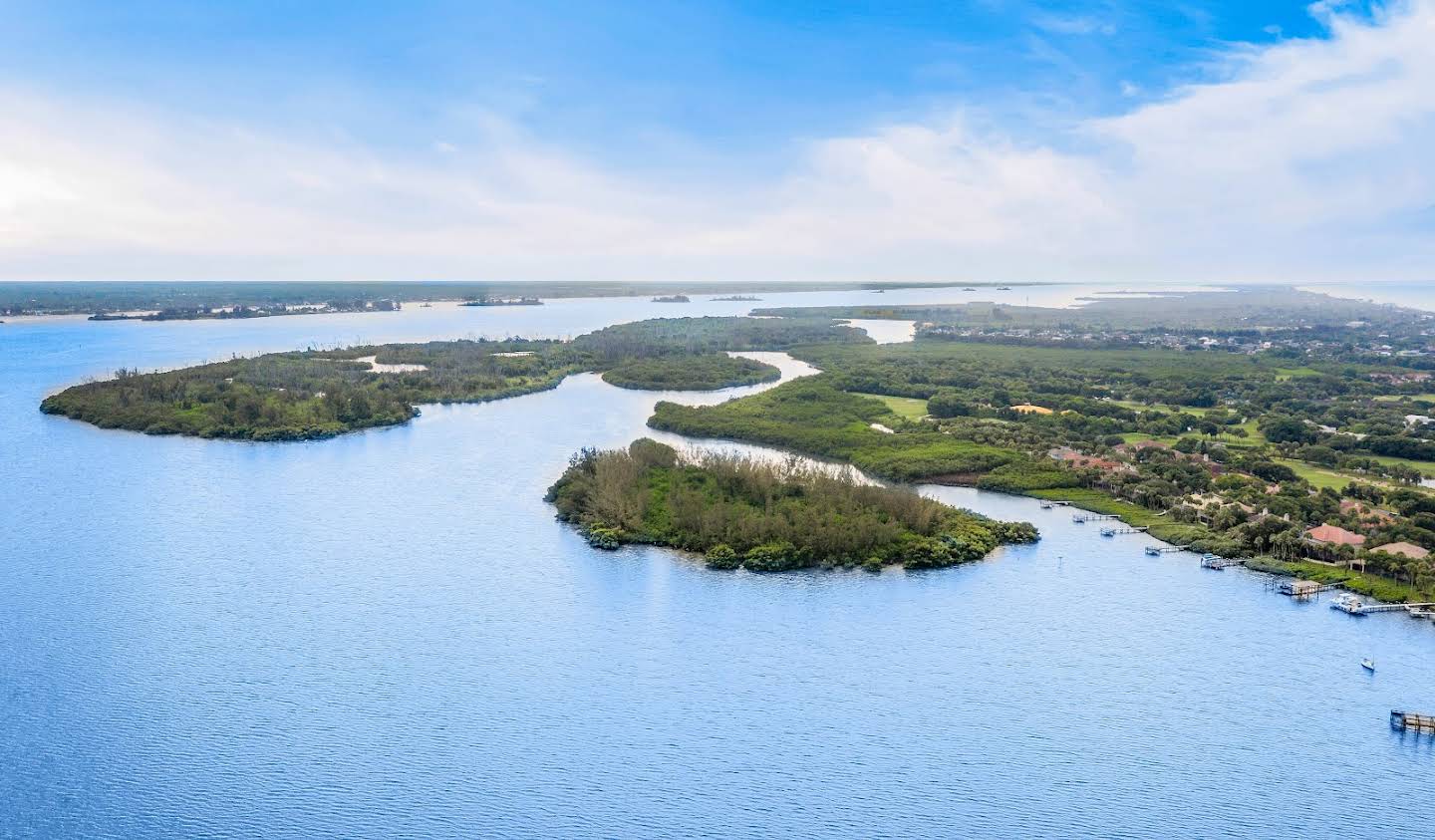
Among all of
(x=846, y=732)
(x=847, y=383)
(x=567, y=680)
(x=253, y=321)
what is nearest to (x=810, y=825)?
(x=846, y=732)

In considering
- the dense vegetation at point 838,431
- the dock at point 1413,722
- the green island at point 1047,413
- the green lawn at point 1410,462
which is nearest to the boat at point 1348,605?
the green island at point 1047,413

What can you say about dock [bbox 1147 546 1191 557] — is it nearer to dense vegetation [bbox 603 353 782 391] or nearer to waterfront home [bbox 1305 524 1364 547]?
waterfront home [bbox 1305 524 1364 547]

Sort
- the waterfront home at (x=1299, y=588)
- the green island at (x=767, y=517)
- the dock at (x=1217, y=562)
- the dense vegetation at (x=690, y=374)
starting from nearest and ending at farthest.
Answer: the waterfront home at (x=1299, y=588), the green island at (x=767, y=517), the dock at (x=1217, y=562), the dense vegetation at (x=690, y=374)

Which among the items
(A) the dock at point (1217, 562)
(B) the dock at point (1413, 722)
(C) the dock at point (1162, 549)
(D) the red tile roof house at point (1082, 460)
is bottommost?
(B) the dock at point (1413, 722)

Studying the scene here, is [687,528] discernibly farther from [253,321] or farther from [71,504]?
[253,321]

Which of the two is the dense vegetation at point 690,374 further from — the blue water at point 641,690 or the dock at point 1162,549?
the dock at point 1162,549
